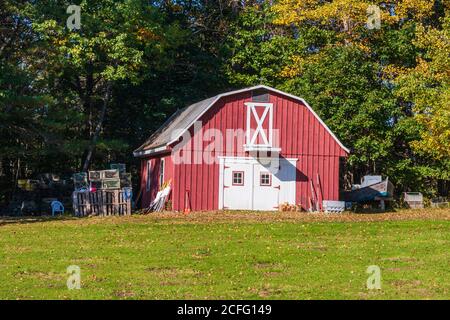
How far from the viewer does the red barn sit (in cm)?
2788

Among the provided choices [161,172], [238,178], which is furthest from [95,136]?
[238,178]

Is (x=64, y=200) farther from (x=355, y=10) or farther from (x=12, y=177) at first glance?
(x=355, y=10)

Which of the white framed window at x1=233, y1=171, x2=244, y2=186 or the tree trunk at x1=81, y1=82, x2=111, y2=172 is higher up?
the tree trunk at x1=81, y1=82, x2=111, y2=172

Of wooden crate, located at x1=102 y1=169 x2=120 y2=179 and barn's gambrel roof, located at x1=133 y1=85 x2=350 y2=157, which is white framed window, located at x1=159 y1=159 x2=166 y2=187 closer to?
barn's gambrel roof, located at x1=133 y1=85 x2=350 y2=157

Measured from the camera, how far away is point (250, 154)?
94.0 ft

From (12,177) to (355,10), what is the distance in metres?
19.3

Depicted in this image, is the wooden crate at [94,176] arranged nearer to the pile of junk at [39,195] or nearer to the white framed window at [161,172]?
the white framed window at [161,172]

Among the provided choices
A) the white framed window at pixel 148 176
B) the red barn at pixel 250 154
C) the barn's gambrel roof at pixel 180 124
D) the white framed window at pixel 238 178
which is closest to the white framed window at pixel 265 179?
the red barn at pixel 250 154

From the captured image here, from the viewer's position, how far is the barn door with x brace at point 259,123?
28.6 meters

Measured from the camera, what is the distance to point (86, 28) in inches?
1235

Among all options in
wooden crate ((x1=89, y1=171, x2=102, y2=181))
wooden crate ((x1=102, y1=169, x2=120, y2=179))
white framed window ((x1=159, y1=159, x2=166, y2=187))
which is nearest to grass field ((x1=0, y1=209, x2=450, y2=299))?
wooden crate ((x1=102, y1=169, x2=120, y2=179))

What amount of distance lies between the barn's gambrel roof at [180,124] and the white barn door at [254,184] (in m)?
2.09

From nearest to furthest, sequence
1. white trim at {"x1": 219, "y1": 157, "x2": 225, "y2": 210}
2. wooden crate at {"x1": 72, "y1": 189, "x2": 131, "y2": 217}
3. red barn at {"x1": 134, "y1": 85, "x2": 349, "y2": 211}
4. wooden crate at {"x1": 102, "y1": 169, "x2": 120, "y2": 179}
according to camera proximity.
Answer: wooden crate at {"x1": 72, "y1": 189, "x2": 131, "y2": 217}
wooden crate at {"x1": 102, "y1": 169, "x2": 120, "y2": 179}
red barn at {"x1": 134, "y1": 85, "x2": 349, "y2": 211}
white trim at {"x1": 219, "y1": 157, "x2": 225, "y2": 210}

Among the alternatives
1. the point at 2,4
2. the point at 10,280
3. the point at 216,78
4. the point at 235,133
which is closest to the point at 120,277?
the point at 10,280
